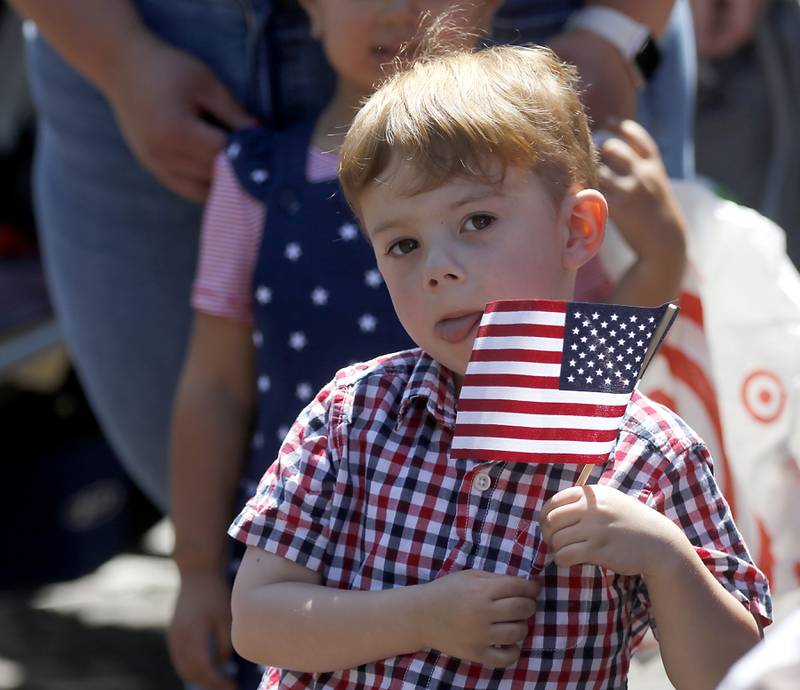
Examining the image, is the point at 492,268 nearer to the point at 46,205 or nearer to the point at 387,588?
the point at 387,588

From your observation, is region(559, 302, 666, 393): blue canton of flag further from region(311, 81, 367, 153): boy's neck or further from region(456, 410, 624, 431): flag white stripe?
region(311, 81, 367, 153): boy's neck

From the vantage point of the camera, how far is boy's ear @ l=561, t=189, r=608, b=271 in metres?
1.70

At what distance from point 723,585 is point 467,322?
41 cm

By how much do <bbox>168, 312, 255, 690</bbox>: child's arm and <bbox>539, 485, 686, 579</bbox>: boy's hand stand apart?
0.99 meters

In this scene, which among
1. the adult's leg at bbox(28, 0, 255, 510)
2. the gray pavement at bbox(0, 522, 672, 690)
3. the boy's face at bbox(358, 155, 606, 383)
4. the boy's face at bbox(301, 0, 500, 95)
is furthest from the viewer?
the gray pavement at bbox(0, 522, 672, 690)

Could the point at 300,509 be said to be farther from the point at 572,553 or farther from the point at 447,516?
the point at 572,553

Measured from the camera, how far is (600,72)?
2297mm

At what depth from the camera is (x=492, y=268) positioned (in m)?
1.62

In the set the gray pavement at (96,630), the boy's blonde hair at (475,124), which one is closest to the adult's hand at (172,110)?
the boy's blonde hair at (475,124)

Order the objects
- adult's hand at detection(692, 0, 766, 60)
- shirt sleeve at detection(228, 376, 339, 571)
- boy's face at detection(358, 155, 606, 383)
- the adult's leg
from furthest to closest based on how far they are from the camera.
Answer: adult's hand at detection(692, 0, 766, 60) → the adult's leg → shirt sleeve at detection(228, 376, 339, 571) → boy's face at detection(358, 155, 606, 383)

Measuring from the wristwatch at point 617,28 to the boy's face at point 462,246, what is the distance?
0.69 metres

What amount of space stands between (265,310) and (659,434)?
2.67ft

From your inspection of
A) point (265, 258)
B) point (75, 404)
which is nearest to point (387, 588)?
point (265, 258)

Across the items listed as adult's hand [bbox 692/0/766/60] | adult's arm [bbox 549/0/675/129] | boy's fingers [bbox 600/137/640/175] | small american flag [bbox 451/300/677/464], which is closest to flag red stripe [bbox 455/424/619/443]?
small american flag [bbox 451/300/677/464]
